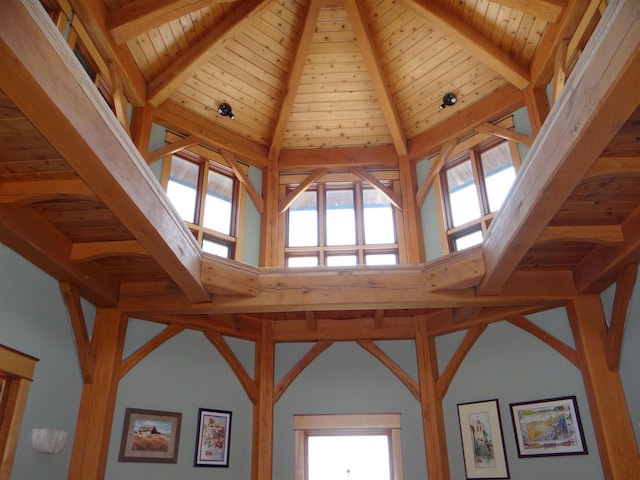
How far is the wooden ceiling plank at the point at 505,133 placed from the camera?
5.36m

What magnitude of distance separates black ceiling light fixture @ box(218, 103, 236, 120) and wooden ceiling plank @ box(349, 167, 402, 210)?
1.55 m

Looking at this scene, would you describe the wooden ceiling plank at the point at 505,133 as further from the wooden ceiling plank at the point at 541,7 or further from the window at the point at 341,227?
the window at the point at 341,227

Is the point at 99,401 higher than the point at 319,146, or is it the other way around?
the point at 319,146

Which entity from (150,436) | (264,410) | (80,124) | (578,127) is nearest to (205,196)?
(264,410)

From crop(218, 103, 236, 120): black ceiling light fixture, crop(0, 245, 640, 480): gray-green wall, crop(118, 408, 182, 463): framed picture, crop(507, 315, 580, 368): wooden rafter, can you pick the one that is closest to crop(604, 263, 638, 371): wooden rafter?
crop(0, 245, 640, 480): gray-green wall

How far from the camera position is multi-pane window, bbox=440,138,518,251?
18.6 feet

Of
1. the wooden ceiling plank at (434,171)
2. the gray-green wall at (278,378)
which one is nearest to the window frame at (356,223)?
the wooden ceiling plank at (434,171)

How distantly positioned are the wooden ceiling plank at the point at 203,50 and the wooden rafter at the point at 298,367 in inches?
122

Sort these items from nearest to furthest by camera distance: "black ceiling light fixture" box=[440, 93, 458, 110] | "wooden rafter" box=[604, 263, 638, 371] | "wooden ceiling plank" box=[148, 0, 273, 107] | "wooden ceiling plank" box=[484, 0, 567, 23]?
"wooden rafter" box=[604, 263, 638, 371], "wooden ceiling plank" box=[484, 0, 567, 23], "wooden ceiling plank" box=[148, 0, 273, 107], "black ceiling light fixture" box=[440, 93, 458, 110]

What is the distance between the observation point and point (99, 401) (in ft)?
14.9

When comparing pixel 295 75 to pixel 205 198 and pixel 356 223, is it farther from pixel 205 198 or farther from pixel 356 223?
pixel 356 223

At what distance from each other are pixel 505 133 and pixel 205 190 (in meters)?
3.27

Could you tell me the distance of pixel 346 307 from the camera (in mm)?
4754

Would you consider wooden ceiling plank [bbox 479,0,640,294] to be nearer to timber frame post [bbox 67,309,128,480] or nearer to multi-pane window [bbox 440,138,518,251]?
multi-pane window [bbox 440,138,518,251]
